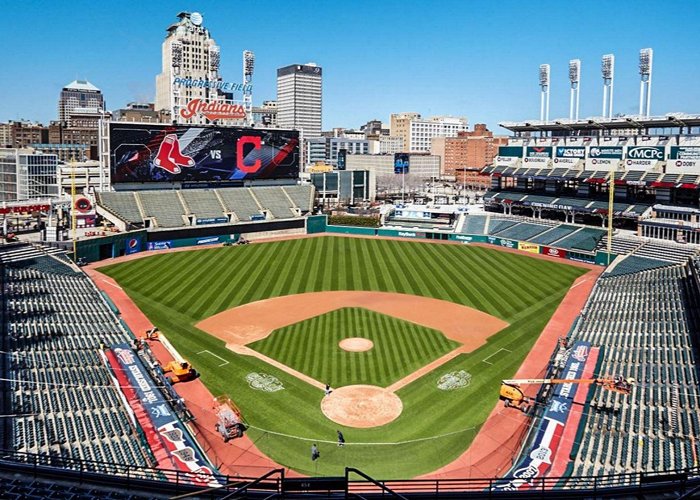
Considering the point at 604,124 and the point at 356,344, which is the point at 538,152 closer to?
the point at 604,124

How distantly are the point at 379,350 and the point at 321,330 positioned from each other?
505 centimetres

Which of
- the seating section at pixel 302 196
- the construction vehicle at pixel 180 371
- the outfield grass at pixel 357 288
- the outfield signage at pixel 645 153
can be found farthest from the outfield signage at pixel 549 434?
the seating section at pixel 302 196

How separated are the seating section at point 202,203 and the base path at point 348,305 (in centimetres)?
2926

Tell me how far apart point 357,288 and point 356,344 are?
44.9 ft

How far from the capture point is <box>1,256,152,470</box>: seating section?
1827cm

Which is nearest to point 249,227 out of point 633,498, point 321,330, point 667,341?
point 321,330

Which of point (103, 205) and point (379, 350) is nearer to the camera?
point (379, 350)

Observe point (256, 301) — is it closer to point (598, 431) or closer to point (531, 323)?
point (531, 323)

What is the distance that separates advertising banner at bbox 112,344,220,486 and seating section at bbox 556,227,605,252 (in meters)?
48.3

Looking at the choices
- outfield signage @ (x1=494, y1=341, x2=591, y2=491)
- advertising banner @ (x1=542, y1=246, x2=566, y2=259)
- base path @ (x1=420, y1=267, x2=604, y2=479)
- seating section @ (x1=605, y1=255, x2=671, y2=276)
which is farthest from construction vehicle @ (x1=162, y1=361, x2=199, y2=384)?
advertising banner @ (x1=542, y1=246, x2=566, y2=259)

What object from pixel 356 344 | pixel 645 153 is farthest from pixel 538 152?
pixel 356 344

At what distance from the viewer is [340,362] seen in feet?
96.5

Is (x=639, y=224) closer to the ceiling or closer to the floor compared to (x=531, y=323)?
closer to the ceiling

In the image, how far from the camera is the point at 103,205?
62.1 metres
